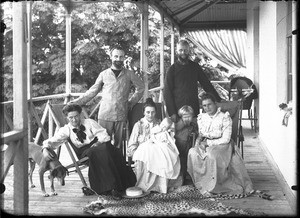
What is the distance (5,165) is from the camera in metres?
3.18

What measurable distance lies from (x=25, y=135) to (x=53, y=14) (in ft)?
39.1

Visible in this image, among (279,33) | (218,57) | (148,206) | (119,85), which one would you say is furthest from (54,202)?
(218,57)

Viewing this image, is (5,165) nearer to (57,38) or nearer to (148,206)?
(148,206)

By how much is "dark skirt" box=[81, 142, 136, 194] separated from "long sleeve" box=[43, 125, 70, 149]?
30 cm

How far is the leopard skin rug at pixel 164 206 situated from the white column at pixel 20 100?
77 cm

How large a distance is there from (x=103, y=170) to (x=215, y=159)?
3.82 ft

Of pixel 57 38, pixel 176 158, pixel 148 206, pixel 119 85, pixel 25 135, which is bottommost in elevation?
pixel 148 206

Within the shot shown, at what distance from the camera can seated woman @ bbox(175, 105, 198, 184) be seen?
5.08 m

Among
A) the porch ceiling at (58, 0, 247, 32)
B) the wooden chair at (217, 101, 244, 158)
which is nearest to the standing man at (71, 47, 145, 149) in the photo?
the wooden chair at (217, 101, 244, 158)

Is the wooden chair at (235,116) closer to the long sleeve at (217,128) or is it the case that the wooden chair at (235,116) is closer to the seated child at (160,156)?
the long sleeve at (217,128)

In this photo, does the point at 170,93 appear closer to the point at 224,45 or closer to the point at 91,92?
the point at 91,92

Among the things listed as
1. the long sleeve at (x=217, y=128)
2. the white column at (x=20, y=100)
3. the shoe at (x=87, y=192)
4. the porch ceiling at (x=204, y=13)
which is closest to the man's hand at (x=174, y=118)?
the long sleeve at (x=217, y=128)

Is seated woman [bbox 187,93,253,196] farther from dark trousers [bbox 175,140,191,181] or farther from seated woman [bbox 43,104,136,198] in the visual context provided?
seated woman [bbox 43,104,136,198]

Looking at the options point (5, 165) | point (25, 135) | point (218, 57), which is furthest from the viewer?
point (218, 57)
